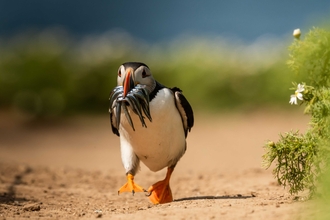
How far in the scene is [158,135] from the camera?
6.32m

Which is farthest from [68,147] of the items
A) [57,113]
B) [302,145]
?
[302,145]

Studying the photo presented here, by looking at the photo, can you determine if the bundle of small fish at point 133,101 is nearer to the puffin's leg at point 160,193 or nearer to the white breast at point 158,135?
the white breast at point 158,135

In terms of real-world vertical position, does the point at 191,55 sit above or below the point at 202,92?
above

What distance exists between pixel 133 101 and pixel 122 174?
4.51m

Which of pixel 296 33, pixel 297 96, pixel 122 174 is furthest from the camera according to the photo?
pixel 122 174

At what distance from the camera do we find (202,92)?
17.3 metres

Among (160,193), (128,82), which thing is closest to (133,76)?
(128,82)

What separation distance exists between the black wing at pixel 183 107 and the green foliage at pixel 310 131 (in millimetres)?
1293

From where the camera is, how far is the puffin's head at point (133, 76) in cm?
602

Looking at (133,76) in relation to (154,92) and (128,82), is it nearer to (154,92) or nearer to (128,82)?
(128,82)

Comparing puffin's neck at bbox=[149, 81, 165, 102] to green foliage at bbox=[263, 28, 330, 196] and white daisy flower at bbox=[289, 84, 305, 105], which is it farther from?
white daisy flower at bbox=[289, 84, 305, 105]

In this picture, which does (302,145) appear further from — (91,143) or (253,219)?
(91,143)

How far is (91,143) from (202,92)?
13.0 feet

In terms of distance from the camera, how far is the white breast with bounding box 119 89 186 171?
245 inches
